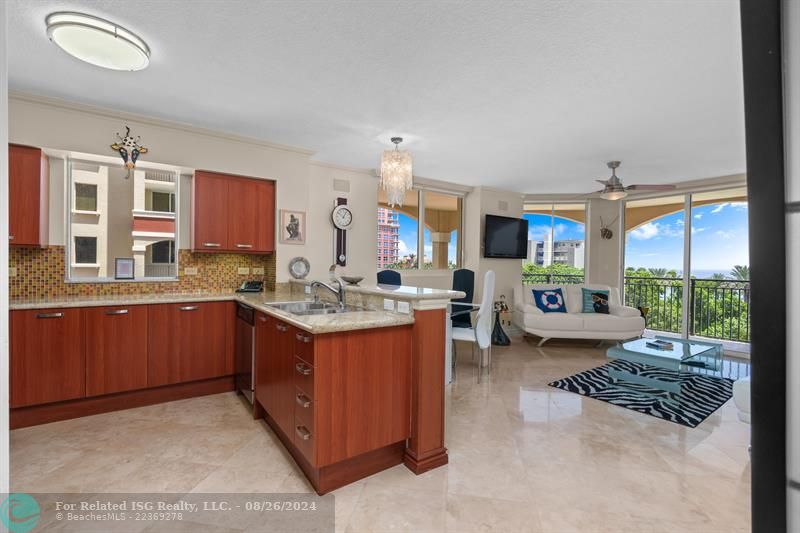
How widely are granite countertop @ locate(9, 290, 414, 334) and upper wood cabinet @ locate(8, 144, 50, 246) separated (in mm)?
502

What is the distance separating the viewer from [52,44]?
2150 millimetres

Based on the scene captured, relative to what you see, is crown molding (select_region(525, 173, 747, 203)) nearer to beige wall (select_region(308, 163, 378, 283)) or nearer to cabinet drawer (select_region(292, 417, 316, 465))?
beige wall (select_region(308, 163, 378, 283))

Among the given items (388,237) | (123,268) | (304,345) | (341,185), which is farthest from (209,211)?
(388,237)

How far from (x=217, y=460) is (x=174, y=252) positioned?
2.10 m

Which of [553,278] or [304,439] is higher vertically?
[553,278]

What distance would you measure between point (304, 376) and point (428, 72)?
2031mm

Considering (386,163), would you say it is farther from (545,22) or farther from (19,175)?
(19,175)

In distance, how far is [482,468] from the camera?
225cm

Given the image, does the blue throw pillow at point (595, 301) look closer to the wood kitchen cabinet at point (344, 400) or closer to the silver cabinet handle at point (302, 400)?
the wood kitchen cabinet at point (344, 400)

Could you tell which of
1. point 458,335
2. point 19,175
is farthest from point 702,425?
point 19,175

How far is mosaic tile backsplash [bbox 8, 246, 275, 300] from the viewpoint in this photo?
293cm

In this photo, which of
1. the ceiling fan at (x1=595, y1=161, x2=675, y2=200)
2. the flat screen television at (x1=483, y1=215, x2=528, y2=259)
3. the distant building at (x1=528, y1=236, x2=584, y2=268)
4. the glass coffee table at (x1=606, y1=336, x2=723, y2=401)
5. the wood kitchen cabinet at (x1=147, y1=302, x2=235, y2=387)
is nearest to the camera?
the wood kitchen cabinet at (x1=147, y1=302, x2=235, y2=387)

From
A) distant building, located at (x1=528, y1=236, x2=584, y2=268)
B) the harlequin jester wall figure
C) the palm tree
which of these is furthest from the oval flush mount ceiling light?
the palm tree

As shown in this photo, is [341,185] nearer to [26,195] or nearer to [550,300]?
[26,195]
